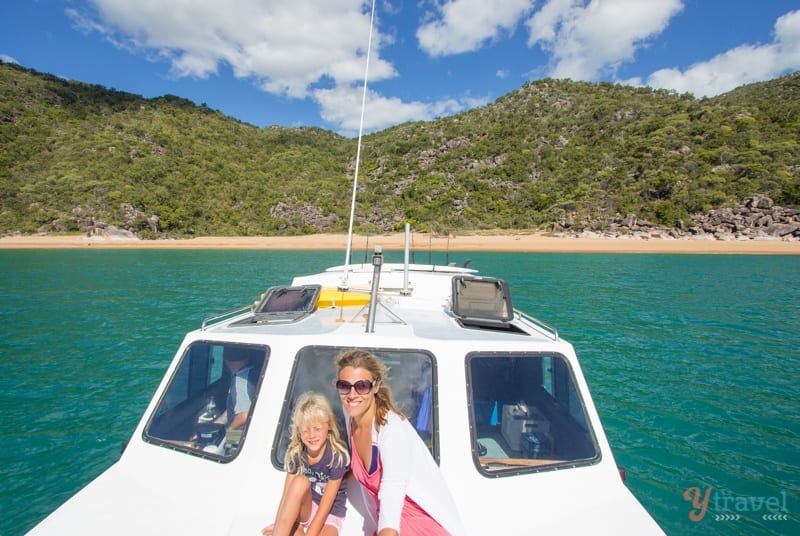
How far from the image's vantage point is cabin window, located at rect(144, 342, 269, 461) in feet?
9.35

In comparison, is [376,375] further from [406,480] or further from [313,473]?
[313,473]

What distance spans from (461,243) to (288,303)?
44.4m

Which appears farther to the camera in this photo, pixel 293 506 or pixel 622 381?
pixel 622 381

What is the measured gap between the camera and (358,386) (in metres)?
2.05

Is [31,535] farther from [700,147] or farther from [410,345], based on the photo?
[700,147]

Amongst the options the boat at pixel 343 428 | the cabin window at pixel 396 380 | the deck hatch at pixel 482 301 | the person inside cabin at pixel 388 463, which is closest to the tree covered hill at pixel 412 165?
the deck hatch at pixel 482 301

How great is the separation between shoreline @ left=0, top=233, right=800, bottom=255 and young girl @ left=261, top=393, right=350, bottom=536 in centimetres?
3344

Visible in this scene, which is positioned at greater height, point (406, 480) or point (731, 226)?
point (731, 226)

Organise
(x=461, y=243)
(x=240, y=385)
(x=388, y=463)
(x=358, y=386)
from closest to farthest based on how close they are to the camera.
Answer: (x=388, y=463)
(x=358, y=386)
(x=240, y=385)
(x=461, y=243)

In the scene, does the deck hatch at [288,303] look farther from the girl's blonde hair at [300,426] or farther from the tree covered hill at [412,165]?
the tree covered hill at [412,165]

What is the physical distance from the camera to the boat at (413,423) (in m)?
2.29

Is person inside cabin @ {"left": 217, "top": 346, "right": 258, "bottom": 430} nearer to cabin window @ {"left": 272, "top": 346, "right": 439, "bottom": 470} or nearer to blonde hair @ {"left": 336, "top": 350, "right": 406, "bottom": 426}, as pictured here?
cabin window @ {"left": 272, "top": 346, "right": 439, "bottom": 470}

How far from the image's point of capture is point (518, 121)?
87.4 meters

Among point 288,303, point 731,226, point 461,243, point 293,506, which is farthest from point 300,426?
point 731,226
